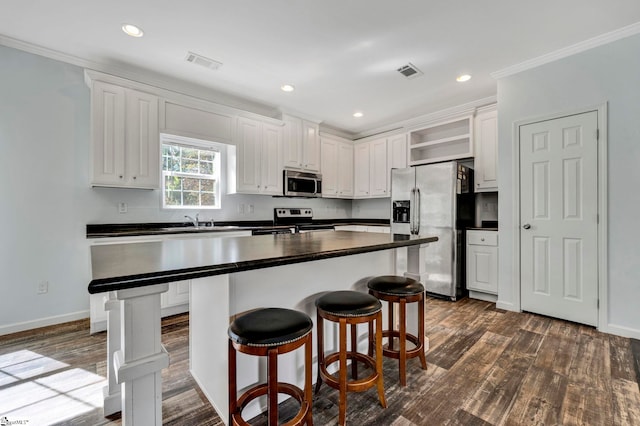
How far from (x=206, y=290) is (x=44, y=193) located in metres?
2.53

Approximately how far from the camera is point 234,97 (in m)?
3.92

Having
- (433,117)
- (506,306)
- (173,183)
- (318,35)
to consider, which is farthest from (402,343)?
(433,117)

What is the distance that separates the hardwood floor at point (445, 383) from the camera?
151 cm

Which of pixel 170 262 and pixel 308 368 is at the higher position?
pixel 170 262

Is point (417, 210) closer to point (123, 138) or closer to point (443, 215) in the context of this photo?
point (443, 215)

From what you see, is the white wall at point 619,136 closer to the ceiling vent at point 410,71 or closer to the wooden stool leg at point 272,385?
the ceiling vent at point 410,71

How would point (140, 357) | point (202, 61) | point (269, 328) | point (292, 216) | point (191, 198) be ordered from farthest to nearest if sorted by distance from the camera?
point (292, 216) < point (191, 198) < point (202, 61) < point (269, 328) < point (140, 357)

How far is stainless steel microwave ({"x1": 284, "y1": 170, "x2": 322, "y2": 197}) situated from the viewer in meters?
4.34

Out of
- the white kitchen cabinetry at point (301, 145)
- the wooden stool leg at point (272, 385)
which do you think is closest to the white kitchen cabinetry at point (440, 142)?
the white kitchen cabinetry at point (301, 145)

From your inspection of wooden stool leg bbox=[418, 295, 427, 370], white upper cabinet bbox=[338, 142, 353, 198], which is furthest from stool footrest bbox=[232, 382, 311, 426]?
white upper cabinet bbox=[338, 142, 353, 198]

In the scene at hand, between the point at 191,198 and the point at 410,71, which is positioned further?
the point at 191,198

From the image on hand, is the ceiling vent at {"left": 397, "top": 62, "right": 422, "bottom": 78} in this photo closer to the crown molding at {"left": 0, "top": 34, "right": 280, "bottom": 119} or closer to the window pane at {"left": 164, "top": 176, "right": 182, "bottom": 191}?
the crown molding at {"left": 0, "top": 34, "right": 280, "bottom": 119}

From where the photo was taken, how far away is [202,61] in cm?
295

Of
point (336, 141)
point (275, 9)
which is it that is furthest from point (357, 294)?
point (336, 141)
